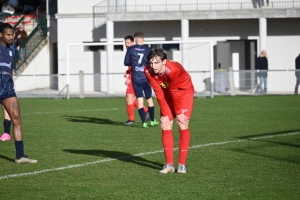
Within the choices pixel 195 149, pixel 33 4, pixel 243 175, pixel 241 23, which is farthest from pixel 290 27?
pixel 243 175

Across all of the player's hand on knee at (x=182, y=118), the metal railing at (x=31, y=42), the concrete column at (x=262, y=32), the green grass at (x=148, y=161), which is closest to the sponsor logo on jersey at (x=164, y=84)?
the player's hand on knee at (x=182, y=118)

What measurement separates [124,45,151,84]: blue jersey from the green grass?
1166 millimetres

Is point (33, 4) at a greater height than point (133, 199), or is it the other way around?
point (33, 4)

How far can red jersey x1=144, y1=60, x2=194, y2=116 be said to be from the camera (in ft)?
28.0

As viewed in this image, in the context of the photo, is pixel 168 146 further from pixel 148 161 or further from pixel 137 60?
pixel 137 60

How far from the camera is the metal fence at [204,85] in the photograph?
27516 millimetres

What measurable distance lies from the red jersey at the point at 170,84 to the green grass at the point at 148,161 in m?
0.95

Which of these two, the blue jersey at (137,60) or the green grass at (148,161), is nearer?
the green grass at (148,161)

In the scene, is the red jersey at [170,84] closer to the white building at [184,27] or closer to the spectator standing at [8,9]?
the white building at [184,27]

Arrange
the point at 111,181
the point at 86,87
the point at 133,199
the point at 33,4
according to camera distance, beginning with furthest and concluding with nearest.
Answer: the point at 33,4, the point at 86,87, the point at 111,181, the point at 133,199

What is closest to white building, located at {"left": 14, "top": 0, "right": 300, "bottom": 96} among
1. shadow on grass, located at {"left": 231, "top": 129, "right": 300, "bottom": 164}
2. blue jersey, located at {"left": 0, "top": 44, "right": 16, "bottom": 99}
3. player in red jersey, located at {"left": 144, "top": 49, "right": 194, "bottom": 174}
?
shadow on grass, located at {"left": 231, "top": 129, "right": 300, "bottom": 164}

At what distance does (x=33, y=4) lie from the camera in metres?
40.5

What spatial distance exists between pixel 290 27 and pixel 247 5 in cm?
263

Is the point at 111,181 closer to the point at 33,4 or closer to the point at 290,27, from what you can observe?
the point at 290,27
